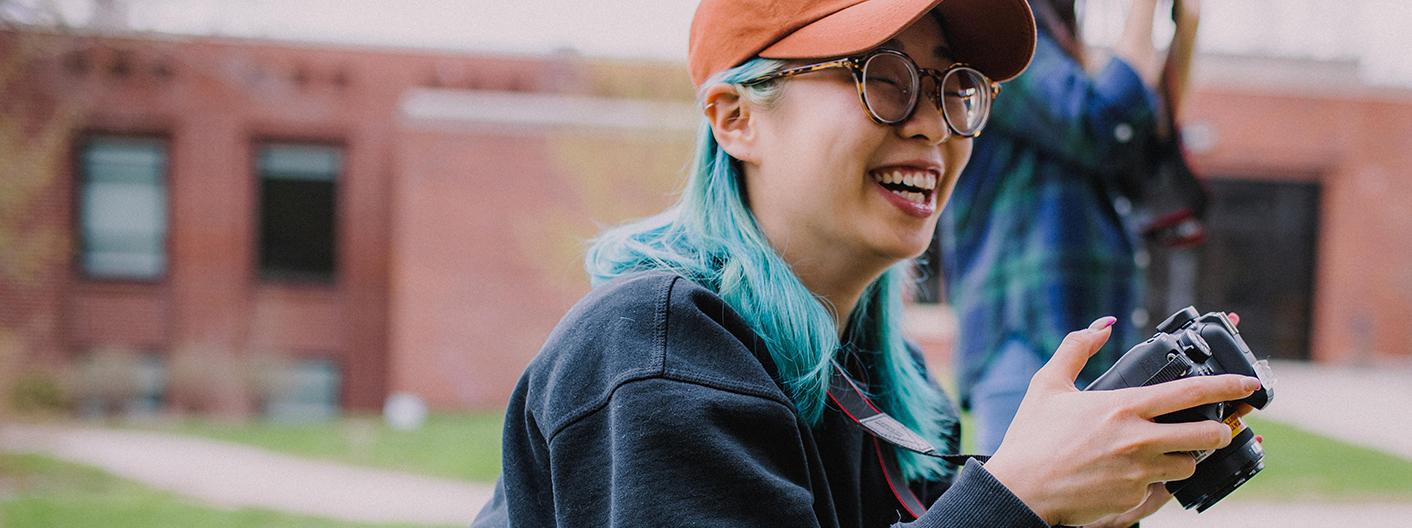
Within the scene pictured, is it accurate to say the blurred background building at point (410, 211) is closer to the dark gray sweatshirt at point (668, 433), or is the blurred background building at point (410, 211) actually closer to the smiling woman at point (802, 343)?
the smiling woman at point (802, 343)

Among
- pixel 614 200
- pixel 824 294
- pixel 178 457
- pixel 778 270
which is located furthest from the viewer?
pixel 614 200

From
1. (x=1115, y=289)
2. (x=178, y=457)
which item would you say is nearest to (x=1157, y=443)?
(x=1115, y=289)

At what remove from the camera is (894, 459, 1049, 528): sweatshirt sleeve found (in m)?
1.13

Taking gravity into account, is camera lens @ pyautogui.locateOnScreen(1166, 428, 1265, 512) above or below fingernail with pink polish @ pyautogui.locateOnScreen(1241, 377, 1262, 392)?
below

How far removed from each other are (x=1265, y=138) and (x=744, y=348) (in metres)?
20.3

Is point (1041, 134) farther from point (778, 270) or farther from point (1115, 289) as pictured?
point (778, 270)

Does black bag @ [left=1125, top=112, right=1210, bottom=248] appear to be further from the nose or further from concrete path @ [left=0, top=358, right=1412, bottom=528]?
concrete path @ [left=0, top=358, right=1412, bottom=528]

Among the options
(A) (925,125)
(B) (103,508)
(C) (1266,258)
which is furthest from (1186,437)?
(C) (1266,258)

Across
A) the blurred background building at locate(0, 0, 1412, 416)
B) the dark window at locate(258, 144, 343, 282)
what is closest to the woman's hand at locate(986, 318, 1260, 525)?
the blurred background building at locate(0, 0, 1412, 416)

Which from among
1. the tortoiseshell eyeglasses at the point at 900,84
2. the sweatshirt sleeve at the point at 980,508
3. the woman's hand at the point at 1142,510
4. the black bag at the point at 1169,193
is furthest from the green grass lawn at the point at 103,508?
the sweatshirt sleeve at the point at 980,508

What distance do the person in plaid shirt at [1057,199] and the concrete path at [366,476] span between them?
4.55 m

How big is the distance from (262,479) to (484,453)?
211cm

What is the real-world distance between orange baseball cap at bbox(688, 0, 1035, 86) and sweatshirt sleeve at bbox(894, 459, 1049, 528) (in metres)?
0.60

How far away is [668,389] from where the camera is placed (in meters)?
1.15
